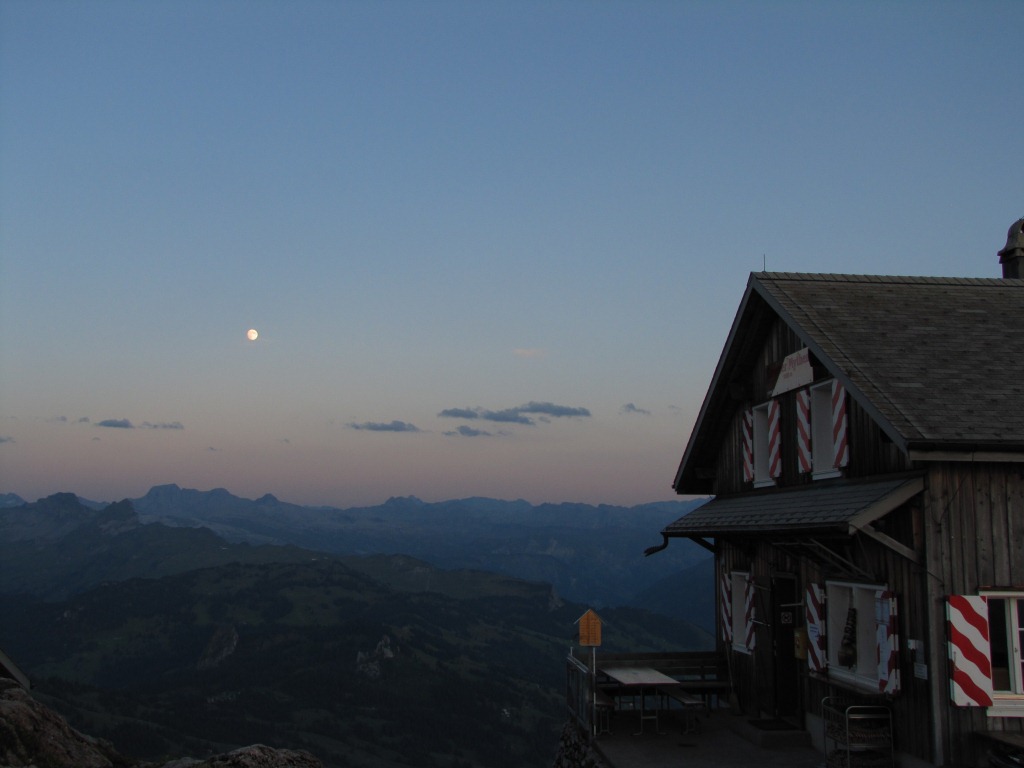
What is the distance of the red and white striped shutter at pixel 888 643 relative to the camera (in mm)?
13055

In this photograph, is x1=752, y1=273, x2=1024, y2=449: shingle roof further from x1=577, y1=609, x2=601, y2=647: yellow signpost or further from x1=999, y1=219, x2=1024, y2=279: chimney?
x1=577, y1=609, x2=601, y2=647: yellow signpost

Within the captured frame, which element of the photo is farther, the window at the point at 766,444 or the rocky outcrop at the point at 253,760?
the window at the point at 766,444

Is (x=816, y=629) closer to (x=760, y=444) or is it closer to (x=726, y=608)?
(x=760, y=444)

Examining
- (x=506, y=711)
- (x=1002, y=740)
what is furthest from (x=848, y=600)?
(x=506, y=711)

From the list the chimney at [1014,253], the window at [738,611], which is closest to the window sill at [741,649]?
the window at [738,611]

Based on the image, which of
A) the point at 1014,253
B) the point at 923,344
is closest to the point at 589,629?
the point at 923,344

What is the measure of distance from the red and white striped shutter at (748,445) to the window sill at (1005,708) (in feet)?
23.2

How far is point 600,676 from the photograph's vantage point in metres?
19.0

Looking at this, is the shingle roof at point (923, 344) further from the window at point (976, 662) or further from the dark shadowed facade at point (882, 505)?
the window at point (976, 662)

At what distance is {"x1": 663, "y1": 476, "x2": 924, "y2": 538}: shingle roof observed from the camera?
41.3ft

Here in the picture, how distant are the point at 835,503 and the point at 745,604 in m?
5.79

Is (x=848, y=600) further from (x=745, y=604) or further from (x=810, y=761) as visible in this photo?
(x=745, y=604)

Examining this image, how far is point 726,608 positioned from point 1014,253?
9063mm

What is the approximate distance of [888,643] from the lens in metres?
13.1
